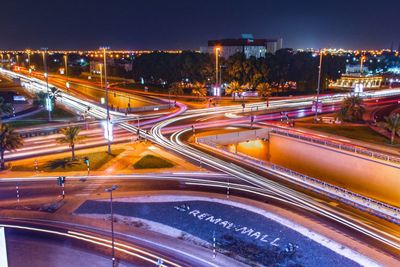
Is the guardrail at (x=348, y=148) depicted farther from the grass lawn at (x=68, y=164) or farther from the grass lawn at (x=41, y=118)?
the grass lawn at (x=41, y=118)

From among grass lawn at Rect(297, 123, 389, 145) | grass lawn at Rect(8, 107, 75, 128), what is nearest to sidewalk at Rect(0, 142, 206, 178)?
grass lawn at Rect(8, 107, 75, 128)

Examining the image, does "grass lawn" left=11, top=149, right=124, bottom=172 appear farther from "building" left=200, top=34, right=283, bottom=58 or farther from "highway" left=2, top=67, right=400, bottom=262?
"building" left=200, top=34, right=283, bottom=58

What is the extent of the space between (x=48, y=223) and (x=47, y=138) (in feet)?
83.7

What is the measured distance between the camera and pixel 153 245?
23062mm

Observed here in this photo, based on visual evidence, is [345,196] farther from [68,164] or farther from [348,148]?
[68,164]

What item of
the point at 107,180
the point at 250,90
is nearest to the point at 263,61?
the point at 250,90

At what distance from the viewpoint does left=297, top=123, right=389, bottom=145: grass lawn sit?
46.8 metres

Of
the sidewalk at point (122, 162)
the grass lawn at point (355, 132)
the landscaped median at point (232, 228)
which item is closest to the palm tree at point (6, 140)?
the sidewalk at point (122, 162)

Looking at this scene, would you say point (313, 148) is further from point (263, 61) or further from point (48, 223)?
point (263, 61)

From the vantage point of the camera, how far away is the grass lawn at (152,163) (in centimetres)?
3684

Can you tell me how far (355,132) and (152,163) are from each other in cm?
3002

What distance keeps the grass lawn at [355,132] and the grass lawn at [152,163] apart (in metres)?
25.3

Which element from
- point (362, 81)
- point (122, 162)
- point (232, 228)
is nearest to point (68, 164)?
point (122, 162)

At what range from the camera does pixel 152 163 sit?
3762 cm
